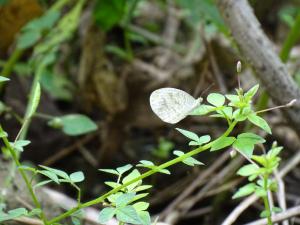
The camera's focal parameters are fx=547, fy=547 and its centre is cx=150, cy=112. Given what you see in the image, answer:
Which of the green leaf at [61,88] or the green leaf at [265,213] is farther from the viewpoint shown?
the green leaf at [61,88]

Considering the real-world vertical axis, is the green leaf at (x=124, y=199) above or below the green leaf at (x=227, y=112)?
below

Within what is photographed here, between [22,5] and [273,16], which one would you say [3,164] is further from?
[273,16]

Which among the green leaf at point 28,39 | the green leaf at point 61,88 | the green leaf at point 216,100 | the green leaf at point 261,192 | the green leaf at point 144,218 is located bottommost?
the green leaf at point 61,88

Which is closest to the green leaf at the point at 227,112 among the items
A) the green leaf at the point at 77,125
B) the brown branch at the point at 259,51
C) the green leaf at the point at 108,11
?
the brown branch at the point at 259,51

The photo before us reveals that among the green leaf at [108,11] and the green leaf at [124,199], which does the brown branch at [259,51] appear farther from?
the green leaf at [108,11]

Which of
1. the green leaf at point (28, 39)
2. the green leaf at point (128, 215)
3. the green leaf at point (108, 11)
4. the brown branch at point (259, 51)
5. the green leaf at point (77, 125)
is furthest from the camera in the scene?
the green leaf at point (108, 11)
